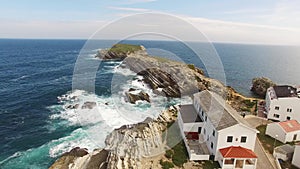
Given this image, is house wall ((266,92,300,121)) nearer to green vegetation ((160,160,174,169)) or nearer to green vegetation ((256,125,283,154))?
green vegetation ((256,125,283,154))

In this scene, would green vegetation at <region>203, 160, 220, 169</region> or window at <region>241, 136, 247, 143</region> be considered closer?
green vegetation at <region>203, 160, 220, 169</region>

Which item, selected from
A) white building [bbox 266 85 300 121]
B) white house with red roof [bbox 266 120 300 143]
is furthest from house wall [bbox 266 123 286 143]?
white building [bbox 266 85 300 121]

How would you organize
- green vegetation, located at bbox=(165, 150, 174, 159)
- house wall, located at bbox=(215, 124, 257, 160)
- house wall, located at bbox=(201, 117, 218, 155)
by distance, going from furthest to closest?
green vegetation, located at bbox=(165, 150, 174, 159) → house wall, located at bbox=(201, 117, 218, 155) → house wall, located at bbox=(215, 124, 257, 160)

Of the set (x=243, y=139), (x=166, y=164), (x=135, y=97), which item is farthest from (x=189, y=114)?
(x=135, y=97)

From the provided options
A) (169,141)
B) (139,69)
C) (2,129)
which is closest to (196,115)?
(169,141)

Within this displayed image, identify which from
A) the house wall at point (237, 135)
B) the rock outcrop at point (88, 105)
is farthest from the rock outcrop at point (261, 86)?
the rock outcrop at point (88, 105)

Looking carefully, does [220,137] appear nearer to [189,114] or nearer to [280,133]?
[189,114]
